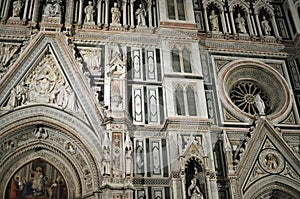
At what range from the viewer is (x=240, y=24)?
16094 mm

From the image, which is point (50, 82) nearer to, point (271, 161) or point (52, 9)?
point (52, 9)

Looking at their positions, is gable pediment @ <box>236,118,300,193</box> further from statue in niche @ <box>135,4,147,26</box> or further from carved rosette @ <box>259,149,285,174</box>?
statue in niche @ <box>135,4,147,26</box>

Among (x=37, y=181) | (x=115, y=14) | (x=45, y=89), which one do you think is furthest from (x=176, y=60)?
(x=37, y=181)

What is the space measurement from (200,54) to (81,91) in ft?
14.0

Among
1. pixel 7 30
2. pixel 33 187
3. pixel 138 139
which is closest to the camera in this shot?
pixel 33 187

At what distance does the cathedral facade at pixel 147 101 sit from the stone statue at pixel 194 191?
4cm

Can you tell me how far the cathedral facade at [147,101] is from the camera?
1215cm

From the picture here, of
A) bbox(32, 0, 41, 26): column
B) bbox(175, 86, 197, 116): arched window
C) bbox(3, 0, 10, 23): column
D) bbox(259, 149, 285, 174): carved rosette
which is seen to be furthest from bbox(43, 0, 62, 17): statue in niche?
bbox(259, 149, 285, 174): carved rosette

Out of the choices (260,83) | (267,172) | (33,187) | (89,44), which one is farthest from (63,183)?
(260,83)

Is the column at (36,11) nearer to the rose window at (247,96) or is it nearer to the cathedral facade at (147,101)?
the cathedral facade at (147,101)

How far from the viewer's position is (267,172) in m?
13.0

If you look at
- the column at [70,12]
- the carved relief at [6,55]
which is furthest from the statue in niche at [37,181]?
the column at [70,12]

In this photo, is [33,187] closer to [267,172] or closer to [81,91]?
[81,91]

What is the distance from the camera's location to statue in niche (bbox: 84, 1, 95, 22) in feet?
49.4
